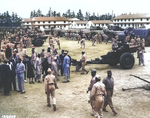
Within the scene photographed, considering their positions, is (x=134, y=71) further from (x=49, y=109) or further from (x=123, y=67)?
(x=49, y=109)

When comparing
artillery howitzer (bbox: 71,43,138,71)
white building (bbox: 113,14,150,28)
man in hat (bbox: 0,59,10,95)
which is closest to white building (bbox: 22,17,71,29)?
white building (bbox: 113,14,150,28)

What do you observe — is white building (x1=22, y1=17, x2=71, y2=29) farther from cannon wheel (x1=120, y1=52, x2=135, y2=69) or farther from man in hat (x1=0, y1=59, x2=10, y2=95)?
man in hat (x1=0, y1=59, x2=10, y2=95)

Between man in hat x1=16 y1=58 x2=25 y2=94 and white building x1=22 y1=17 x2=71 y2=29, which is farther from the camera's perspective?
white building x1=22 y1=17 x2=71 y2=29

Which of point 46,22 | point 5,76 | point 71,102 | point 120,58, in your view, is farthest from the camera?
point 46,22

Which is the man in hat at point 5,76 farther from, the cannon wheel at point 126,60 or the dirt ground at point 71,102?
the cannon wheel at point 126,60

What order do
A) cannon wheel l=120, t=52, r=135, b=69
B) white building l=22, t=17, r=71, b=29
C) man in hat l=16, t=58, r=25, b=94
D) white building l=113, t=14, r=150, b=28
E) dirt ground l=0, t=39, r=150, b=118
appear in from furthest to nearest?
1. white building l=22, t=17, r=71, b=29
2. white building l=113, t=14, r=150, b=28
3. cannon wheel l=120, t=52, r=135, b=69
4. man in hat l=16, t=58, r=25, b=94
5. dirt ground l=0, t=39, r=150, b=118

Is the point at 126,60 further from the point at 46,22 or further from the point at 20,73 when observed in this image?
the point at 46,22

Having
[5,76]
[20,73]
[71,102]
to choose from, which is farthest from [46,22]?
[71,102]

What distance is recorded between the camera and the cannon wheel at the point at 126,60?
11.5 meters

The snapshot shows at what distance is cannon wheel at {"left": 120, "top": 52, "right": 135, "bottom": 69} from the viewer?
11.5 m

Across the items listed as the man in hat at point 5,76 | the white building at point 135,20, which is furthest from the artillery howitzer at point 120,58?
the white building at point 135,20

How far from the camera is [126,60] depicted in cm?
1161

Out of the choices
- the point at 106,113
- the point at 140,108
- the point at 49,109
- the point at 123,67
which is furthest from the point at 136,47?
the point at 49,109

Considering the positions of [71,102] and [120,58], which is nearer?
[71,102]
